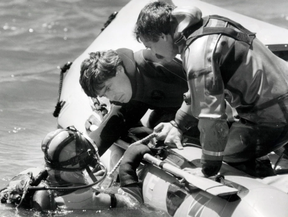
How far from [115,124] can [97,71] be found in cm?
46

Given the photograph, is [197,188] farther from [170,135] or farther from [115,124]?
[115,124]

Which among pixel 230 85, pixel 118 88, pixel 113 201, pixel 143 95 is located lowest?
pixel 113 201

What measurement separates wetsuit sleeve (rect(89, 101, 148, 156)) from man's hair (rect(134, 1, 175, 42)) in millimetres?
738

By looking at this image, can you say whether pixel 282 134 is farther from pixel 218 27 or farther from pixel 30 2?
pixel 30 2

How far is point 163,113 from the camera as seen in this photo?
3.67 metres

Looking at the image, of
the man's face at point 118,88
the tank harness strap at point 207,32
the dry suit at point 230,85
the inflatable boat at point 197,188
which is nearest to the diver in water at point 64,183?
the inflatable boat at point 197,188

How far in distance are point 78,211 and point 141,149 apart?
1.52ft

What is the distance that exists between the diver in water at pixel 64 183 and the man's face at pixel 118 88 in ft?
0.98

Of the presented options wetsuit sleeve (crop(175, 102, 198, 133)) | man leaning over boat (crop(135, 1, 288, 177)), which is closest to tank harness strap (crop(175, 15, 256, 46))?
man leaning over boat (crop(135, 1, 288, 177))

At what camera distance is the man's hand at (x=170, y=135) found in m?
3.04

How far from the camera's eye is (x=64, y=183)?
3031mm

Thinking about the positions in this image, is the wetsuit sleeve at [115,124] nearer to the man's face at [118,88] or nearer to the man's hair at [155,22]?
the man's face at [118,88]

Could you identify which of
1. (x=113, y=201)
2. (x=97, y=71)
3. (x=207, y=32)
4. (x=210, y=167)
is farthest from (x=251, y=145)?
(x=97, y=71)

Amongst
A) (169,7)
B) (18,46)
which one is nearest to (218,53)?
(169,7)
